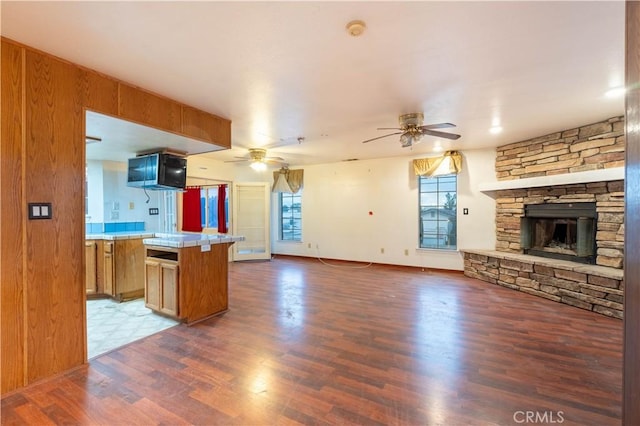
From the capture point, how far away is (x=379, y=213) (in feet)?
22.0

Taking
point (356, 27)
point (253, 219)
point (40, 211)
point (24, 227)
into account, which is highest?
point (356, 27)

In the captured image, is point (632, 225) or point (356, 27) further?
point (356, 27)

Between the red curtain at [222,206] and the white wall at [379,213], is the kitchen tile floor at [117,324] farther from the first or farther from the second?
the white wall at [379,213]

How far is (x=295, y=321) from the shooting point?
10.9 feet

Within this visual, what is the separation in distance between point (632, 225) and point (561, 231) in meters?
4.48

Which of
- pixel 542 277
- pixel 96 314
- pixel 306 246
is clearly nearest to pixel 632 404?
pixel 542 277

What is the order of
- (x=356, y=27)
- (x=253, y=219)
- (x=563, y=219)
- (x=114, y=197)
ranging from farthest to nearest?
(x=253, y=219)
(x=114, y=197)
(x=563, y=219)
(x=356, y=27)

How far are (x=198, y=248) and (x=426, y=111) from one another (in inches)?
121

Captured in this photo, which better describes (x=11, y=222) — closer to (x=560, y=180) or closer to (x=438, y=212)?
(x=560, y=180)

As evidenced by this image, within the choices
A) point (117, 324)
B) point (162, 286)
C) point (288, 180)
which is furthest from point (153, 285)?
point (288, 180)

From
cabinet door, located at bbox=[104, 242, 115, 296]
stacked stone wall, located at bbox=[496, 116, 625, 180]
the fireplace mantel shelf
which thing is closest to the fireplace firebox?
the fireplace mantel shelf

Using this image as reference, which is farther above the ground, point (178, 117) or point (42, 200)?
point (178, 117)

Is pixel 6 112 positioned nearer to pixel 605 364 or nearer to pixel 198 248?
pixel 198 248

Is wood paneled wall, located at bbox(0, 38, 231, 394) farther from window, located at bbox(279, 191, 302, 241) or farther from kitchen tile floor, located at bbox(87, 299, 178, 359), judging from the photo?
window, located at bbox(279, 191, 302, 241)
